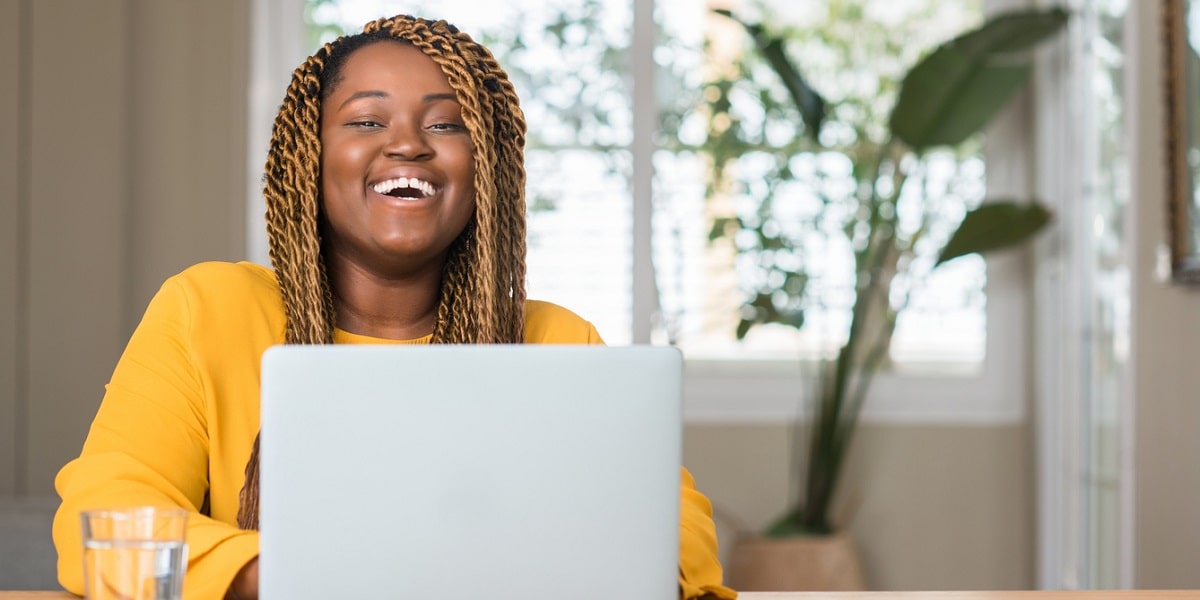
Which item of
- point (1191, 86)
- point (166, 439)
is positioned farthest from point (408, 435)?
point (1191, 86)

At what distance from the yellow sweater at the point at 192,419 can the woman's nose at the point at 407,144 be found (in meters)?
0.23

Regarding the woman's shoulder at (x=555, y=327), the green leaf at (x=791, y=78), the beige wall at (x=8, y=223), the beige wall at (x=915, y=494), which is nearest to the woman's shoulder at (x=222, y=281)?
the woman's shoulder at (x=555, y=327)

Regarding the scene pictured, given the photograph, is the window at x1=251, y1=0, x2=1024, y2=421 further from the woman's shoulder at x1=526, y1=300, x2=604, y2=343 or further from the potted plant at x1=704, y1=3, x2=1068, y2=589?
the woman's shoulder at x1=526, y1=300, x2=604, y2=343

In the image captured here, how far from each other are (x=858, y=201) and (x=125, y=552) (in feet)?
9.87

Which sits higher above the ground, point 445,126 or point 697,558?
point 445,126

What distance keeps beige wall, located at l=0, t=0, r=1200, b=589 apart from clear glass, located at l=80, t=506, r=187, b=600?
2375 millimetres

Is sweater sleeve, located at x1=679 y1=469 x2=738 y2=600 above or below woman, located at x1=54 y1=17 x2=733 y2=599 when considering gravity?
below

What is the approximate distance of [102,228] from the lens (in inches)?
132

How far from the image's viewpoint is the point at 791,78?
343 centimetres

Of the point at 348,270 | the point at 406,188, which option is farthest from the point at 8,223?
the point at 406,188

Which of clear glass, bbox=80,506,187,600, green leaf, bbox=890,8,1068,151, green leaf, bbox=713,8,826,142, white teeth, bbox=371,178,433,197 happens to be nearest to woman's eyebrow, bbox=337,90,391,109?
white teeth, bbox=371,178,433,197

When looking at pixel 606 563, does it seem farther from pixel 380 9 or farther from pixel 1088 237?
pixel 380 9

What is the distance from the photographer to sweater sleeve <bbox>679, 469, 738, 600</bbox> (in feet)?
4.08

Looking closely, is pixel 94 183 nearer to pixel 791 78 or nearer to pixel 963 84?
pixel 791 78
